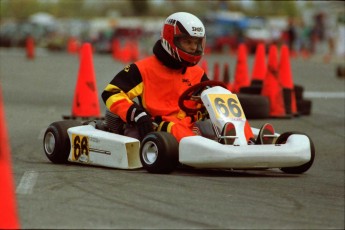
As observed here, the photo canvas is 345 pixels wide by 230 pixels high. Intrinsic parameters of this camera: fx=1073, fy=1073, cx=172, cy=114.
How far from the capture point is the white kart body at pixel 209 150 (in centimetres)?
867

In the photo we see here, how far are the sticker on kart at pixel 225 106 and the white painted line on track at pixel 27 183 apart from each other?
5.46 feet

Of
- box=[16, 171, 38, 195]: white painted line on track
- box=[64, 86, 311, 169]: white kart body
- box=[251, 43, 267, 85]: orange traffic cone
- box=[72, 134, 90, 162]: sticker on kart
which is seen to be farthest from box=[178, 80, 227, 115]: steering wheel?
box=[251, 43, 267, 85]: orange traffic cone

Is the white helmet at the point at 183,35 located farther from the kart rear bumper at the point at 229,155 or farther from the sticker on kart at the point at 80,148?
the kart rear bumper at the point at 229,155

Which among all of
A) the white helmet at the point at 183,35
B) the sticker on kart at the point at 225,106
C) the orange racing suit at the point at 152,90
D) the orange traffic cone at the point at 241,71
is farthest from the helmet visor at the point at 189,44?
the orange traffic cone at the point at 241,71

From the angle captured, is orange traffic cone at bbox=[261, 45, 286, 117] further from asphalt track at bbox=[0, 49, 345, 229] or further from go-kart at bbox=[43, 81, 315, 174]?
go-kart at bbox=[43, 81, 315, 174]

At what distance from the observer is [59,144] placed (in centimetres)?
987

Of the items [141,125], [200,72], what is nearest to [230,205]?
[141,125]

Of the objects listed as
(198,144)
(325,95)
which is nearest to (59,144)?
(198,144)

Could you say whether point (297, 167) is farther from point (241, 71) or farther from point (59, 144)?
point (241, 71)

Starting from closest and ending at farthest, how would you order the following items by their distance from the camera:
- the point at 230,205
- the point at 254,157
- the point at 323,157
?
the point at 230,205 → the point at 254,157 → the point at 323,157

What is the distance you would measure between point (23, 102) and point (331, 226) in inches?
546

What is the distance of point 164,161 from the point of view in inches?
343

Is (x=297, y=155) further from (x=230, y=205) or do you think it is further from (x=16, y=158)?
(x=16, y=158)

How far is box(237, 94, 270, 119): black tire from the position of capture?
1534cm
